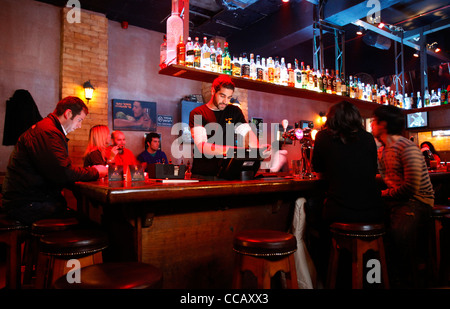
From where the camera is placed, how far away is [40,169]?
7.48 feet

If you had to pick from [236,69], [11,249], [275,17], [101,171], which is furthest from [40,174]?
[275,17]

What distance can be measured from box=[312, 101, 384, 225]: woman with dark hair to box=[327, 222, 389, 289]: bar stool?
0.33 feet

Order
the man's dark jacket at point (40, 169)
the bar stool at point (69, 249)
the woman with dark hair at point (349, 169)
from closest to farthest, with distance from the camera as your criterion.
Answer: the bar stool at point (69, 249), the woman with dark hair at point (349, 169), the man's dark jacket at point (40, 169)

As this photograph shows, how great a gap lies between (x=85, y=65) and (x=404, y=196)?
4.98m

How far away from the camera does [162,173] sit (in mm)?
2146

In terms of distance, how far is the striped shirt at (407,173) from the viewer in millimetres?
2314

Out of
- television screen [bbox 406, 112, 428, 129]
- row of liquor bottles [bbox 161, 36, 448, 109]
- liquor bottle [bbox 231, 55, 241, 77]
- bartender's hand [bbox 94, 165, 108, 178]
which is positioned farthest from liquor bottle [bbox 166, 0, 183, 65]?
television screen [bbox 406, 112, 428, 129]

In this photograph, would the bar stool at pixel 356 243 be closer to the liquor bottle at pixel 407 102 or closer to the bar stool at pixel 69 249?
the bar stool at pixel 69 249

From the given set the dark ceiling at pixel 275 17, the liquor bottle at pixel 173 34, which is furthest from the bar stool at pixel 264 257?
the dark ceiling at pixel 275 17

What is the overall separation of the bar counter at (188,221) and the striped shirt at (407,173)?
62 cm

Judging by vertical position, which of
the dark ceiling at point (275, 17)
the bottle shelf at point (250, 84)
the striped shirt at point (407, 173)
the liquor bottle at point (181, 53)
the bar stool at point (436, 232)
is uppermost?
the dark ceiling at point (275, 17)

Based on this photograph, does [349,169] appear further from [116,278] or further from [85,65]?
[85,65]

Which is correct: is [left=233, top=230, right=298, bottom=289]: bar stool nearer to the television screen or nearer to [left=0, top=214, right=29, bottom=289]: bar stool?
[left=0, top=214, right=29, bottom=289]: bar stool
